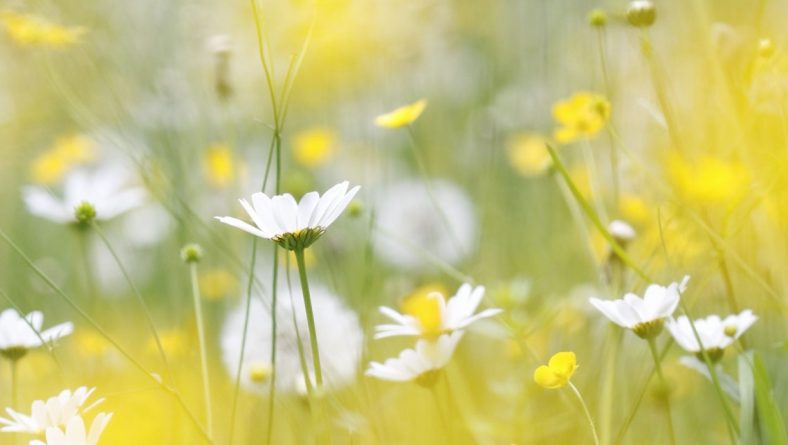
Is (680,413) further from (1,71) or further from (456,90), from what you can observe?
(1,71)

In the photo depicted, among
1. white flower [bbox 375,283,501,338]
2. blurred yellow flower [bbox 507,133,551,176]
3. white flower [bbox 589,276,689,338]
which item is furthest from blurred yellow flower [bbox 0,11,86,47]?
blurred yellow flower [bbox 507,133,551,176]

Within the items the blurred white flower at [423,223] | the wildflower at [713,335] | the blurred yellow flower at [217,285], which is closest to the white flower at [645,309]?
the wildflower at [713,335]

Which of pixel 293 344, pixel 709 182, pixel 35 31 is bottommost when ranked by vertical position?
pixel 293 344

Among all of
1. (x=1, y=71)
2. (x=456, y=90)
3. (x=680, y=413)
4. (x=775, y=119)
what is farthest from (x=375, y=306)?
(x=1, y=71)

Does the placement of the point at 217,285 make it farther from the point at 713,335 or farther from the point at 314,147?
the point at 713,335

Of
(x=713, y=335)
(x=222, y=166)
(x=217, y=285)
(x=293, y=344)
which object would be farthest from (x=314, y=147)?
(x=713, y=335)

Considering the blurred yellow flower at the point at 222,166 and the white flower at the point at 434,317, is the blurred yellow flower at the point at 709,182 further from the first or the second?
the blurred yellow flower at the point at 222,166
